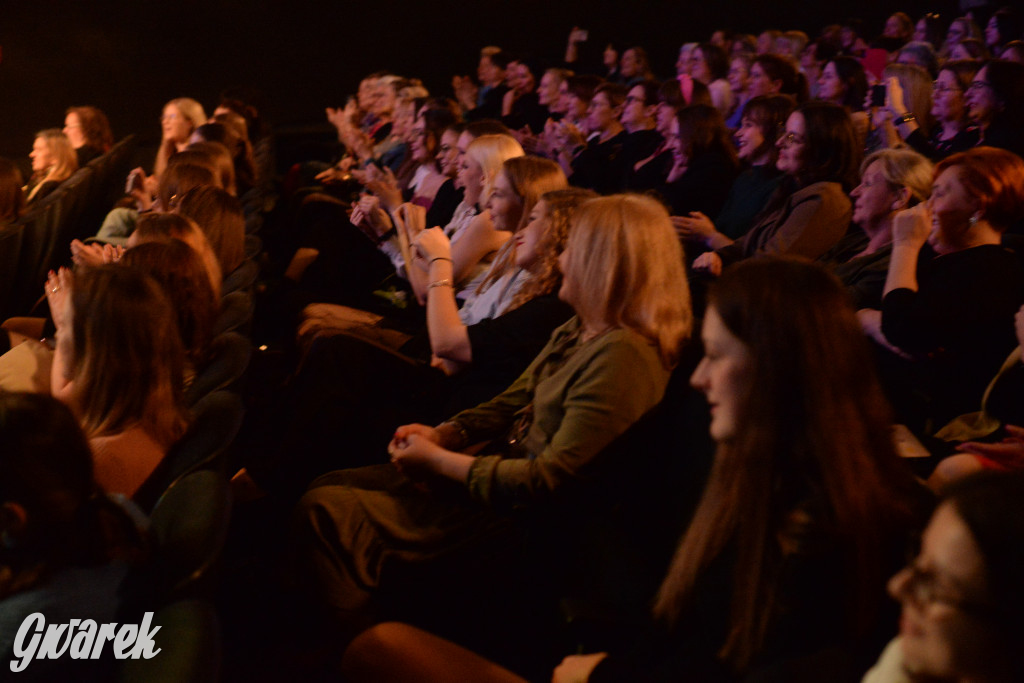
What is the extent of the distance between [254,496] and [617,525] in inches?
46.8

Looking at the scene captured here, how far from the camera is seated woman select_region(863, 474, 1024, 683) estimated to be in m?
0.81

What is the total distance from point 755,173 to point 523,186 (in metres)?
1.31

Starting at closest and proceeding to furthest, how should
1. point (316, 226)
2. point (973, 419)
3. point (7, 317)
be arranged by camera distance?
point (973, 419) < point (7, 317) < point (316, 226)

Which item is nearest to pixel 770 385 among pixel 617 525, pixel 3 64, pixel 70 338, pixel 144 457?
pixel 617 525

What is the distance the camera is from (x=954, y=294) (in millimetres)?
2213

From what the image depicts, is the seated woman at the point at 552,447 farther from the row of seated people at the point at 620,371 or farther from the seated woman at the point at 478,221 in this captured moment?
the seated woman at the point at 478,221

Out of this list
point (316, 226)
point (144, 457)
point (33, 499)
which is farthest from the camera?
point (316, 226)

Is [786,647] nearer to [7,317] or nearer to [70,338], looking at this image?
[70,338]

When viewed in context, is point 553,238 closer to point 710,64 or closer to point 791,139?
point 791,139

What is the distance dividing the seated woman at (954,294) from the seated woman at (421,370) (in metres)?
0.86

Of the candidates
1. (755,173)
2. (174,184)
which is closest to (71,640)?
(174,184)

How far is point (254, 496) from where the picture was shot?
2.47 meters

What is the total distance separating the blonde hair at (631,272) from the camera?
1.78 m

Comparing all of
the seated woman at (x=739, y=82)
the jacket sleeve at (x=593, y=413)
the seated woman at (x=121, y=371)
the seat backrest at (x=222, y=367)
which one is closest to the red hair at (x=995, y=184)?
the jacket sleeve at (x=593, y=413)
